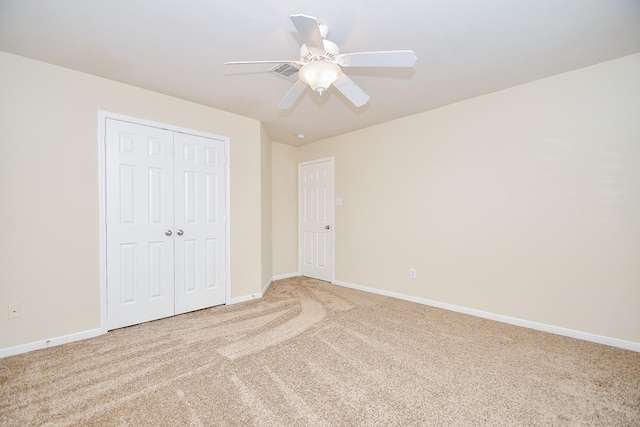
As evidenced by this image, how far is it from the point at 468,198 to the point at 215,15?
3009 millimetres

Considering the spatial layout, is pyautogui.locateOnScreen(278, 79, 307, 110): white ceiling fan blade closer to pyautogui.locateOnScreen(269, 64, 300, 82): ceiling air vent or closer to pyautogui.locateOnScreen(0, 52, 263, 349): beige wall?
pyautogui.locateOnScreen(269, 64, 300, 82): ceiling air vent

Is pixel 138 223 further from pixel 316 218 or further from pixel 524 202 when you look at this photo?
pixel 524 202

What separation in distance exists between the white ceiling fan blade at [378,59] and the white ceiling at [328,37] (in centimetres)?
34

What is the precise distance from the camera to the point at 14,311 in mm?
2254

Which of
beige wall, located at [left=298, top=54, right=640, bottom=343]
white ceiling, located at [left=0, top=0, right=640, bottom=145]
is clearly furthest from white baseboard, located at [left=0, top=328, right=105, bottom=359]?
beige wall, located at [left=298, top=54, right=640, bottom=343]

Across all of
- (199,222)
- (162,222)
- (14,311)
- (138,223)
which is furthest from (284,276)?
(14,311)

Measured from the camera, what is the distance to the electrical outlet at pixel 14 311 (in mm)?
2238

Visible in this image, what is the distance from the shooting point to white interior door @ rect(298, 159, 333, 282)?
4672 millimetres

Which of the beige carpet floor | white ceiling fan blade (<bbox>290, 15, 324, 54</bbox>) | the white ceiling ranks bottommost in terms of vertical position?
the beige carpet floor

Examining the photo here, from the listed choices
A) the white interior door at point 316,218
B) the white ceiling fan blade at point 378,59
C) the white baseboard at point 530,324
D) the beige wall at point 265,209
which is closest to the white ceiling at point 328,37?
the white ceiling fan blade at point 378,59

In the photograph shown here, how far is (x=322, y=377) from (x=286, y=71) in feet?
8.28

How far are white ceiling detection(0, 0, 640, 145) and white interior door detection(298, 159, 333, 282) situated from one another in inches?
79.2

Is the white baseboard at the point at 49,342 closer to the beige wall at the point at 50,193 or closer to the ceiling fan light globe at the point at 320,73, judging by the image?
the beige wall at the point at 50,193

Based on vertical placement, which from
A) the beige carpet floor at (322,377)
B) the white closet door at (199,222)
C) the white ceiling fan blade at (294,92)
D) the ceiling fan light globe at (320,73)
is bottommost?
the beige carpet floor at (322,377)
